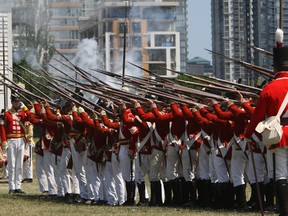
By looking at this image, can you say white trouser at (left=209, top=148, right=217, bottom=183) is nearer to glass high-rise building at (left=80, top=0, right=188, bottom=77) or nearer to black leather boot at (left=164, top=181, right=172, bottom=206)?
black leather boot at (left=164, top=181, right=172, bottom=206)

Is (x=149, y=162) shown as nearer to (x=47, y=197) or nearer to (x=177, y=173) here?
(x=177, y=173)

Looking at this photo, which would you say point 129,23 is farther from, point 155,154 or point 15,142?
point 155,154

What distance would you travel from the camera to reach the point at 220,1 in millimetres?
69125

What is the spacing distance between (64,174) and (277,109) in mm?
8262

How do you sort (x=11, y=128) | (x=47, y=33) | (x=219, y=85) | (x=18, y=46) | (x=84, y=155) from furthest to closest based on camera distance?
(x=18, y=46) < (x=47, y=33) < (x=11, y=128) < (x=84, y=155) < (x=219, y=85)

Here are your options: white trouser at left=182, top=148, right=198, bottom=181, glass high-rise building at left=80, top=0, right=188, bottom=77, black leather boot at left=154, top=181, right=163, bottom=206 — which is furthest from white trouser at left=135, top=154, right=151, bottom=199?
glass high-rise building at left=80, top=0, right=188, bottom=77

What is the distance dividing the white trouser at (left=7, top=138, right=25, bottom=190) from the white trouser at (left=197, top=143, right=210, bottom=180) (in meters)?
5.84

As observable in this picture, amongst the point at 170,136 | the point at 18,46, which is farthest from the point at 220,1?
the point at 170,136

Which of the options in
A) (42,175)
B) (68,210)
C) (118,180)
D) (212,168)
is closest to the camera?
(212,168)

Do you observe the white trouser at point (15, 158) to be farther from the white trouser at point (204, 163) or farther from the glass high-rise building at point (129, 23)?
the glass high-rise building at point (129, 23)

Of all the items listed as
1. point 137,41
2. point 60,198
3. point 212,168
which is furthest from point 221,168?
point 137,41

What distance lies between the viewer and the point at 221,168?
55.7 ft

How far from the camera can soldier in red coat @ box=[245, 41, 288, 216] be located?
41.5 ft

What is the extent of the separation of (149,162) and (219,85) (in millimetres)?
2459
